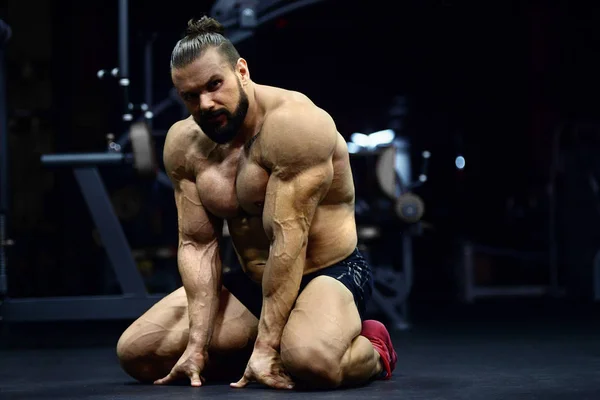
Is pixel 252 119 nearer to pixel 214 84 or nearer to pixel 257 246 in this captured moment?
pixel 214 84

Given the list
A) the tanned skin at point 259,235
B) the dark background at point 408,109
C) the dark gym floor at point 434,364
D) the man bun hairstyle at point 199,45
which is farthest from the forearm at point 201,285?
the dark background at point 408,109

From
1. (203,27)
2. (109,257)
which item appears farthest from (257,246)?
(109,257)

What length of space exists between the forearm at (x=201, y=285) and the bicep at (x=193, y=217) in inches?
1.0

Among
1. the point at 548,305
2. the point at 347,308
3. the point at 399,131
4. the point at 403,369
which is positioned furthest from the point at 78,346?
the point at 399,131

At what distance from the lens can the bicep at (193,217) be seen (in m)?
2.64

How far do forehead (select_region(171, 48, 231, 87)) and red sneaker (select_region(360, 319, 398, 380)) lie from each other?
2.67ft

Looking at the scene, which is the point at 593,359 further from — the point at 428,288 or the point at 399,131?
the point at 399,131

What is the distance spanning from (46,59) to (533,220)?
458 cm

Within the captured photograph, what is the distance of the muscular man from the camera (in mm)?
2418

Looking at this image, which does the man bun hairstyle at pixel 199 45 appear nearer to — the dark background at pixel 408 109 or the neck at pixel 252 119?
the neck at pixel 252 119

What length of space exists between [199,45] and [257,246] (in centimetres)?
57

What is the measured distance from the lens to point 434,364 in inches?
123

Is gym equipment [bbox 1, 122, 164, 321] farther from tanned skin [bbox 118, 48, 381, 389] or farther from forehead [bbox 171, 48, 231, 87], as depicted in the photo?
forehead [bbox 171, 48, 231, 87]

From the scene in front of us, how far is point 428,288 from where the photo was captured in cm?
983
